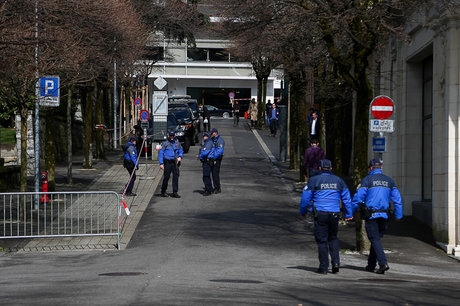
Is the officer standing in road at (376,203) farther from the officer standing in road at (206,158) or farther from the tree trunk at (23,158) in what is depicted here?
the officer standing in road at (206,158)

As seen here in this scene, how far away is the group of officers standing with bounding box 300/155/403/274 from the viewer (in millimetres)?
13078

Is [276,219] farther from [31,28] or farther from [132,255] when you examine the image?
[31,28]

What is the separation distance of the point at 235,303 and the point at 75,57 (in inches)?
562

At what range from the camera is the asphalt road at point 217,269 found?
9602 mm

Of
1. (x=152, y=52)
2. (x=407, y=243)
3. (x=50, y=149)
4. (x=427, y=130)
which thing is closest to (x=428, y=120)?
(x=427, y=130)

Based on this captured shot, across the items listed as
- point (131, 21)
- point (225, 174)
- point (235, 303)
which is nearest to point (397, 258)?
point (235, 303)

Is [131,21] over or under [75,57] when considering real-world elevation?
over

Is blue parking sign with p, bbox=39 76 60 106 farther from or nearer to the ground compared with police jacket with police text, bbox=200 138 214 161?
farther from the ground

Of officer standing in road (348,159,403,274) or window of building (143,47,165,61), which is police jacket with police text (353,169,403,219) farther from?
window of building (143,47,165,61)

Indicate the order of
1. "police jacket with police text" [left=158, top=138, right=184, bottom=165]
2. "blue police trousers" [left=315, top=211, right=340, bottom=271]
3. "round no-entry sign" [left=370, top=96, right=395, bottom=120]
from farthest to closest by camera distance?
"police jacket with police text" [left=158, top=138, right=184, bottom=165]
"round no-entry sign" [left=370, top=96, right=395, bottom=120]
"blue police trousers" [left=315, top=211, right=340, bottom=271]

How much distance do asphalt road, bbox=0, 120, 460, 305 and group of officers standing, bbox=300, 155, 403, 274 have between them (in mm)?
375

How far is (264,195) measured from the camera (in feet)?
81.5

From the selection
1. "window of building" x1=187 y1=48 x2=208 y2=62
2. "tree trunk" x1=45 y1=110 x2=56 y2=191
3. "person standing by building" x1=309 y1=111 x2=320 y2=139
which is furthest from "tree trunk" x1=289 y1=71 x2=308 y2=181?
"window of building" x1=187 y1=48 x2=208 y2=62

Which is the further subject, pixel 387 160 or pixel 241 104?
pixel 241 104
